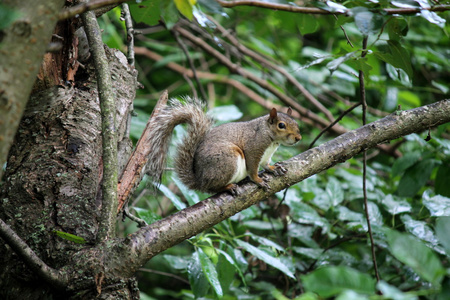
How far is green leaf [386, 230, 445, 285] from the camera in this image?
65 centimetres

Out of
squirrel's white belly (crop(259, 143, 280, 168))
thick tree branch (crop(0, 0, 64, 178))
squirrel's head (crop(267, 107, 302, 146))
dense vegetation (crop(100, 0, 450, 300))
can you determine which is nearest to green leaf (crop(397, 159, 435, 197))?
dense vegetation (crop(100, 0, 450, 300))

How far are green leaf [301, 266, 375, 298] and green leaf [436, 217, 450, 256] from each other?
0.58 feet

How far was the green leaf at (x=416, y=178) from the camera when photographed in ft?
7.88

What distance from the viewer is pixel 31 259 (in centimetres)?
119

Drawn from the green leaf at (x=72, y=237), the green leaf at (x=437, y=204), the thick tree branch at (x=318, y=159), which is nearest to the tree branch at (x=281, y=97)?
the green leaf at (x=437, y=204)

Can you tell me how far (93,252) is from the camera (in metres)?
1.30

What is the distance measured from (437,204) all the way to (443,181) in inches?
6.8

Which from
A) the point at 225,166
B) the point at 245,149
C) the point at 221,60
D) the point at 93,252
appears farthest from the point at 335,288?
the point at 221,60

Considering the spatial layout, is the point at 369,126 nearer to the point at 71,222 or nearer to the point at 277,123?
the point at 277,123

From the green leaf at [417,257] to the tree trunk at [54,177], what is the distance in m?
0.94

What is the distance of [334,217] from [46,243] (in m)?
1.69

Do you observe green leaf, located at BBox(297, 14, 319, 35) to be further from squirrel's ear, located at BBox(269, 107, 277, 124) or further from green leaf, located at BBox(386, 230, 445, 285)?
green leaf, located at BBox(386, 230, 445, 285)

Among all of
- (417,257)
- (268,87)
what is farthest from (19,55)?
(268,87)

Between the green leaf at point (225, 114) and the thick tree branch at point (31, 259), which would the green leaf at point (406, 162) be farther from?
the thick tree branch at point (31, 259)
